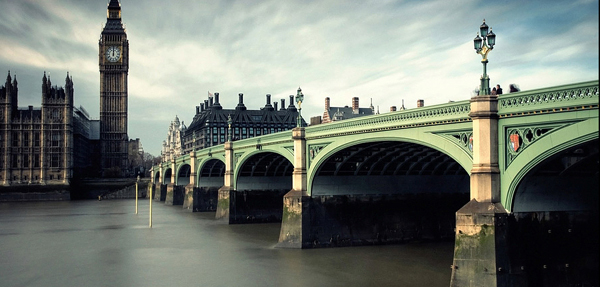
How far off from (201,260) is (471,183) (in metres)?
16.6

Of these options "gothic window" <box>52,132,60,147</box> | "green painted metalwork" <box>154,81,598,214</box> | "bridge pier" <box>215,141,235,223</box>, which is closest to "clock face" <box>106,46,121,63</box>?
"gothic window" <box>52,132,60,147</box>

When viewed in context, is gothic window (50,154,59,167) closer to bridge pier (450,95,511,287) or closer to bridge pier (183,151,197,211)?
bridge pier (183,151,197,211)

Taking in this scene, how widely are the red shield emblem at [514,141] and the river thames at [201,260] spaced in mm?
7398

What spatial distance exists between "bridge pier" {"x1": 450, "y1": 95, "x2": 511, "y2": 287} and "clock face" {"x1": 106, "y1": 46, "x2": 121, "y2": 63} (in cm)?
13115

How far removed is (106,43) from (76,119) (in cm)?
2828

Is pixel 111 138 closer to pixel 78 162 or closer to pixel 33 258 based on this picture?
pixel 78 162

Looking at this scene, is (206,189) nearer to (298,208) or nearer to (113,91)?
(298,208)

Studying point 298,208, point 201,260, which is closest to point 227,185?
point 298,208

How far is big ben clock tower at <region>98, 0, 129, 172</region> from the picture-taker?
Result: 139875 mm

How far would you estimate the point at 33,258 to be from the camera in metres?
33.1

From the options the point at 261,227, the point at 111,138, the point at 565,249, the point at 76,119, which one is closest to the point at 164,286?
the point at 565,249

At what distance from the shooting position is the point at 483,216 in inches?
800

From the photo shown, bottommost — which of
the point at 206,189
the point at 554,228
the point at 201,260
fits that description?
the point at 201,260

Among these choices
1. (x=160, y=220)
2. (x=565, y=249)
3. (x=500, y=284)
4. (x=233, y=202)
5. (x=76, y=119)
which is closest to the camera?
(x=500, y=284)
